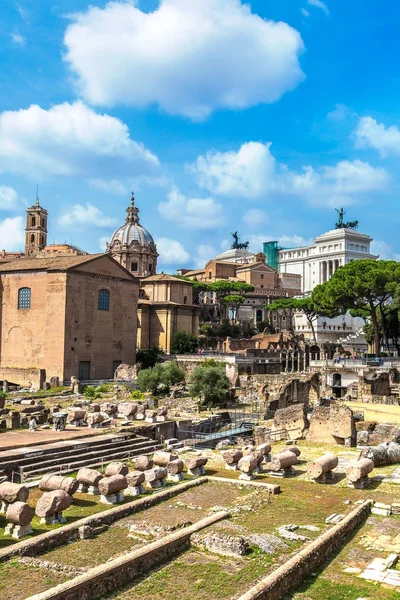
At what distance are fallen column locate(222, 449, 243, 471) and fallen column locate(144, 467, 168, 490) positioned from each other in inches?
101

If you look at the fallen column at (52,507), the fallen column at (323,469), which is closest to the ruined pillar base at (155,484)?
the fallen column at (52,507)

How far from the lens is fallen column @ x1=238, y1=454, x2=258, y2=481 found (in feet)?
50.1

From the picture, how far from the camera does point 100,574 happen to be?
825 centimetres

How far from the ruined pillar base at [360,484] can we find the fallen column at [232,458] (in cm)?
317

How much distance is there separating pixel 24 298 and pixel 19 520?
34.3m

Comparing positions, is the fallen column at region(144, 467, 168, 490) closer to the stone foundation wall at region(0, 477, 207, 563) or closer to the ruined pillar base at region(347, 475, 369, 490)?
the stone foundation wall at region(0, 477, 207, 563)

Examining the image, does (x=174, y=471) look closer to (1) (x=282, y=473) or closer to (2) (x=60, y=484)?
(1) (x=282, y=473)

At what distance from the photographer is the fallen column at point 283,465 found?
15859 mm

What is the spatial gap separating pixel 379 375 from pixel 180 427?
17.7 meters

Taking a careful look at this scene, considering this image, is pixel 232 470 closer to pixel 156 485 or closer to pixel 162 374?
pixel 156 485

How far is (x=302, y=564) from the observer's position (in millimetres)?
9008

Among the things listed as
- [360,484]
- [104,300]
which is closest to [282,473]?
[360,484]

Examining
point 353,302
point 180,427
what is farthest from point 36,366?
point 353,302

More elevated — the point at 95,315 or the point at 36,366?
the point at 95,315
